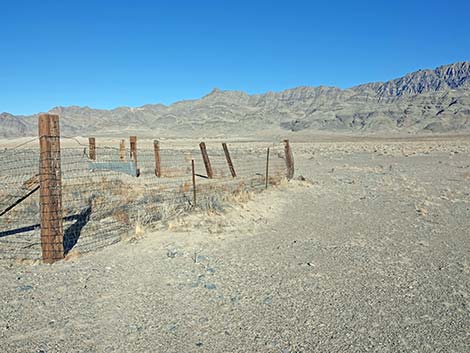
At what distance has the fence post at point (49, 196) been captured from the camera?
259 inches

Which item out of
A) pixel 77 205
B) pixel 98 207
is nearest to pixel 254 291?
pixel 98 207

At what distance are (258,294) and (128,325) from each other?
67.5 inches

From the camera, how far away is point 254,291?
557 cm

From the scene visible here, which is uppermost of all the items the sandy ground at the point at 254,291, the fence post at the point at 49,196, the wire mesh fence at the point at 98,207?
the fence post at the point at 49,196

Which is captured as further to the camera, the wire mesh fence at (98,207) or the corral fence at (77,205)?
the wire mesh fence at (98,207)

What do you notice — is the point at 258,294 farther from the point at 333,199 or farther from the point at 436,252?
the point at 333,199

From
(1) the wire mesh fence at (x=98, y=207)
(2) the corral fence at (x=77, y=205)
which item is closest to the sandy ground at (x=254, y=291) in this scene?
(2) the corral fence at (x=77, y=205)

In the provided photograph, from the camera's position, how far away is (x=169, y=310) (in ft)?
16.4

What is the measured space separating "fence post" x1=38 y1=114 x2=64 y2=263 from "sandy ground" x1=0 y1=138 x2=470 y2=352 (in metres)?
0.31

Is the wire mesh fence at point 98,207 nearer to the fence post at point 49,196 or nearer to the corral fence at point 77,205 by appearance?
the corral fence at point 77,205

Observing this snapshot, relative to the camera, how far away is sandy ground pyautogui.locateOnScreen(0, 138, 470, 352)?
4.36 meters

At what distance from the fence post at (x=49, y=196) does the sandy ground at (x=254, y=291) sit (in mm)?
310

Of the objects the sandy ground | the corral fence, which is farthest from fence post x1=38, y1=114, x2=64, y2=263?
the sandy ground

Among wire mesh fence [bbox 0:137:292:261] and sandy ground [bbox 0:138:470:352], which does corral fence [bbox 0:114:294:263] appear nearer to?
wire mesh fence [bbox 0:137:292:261]
